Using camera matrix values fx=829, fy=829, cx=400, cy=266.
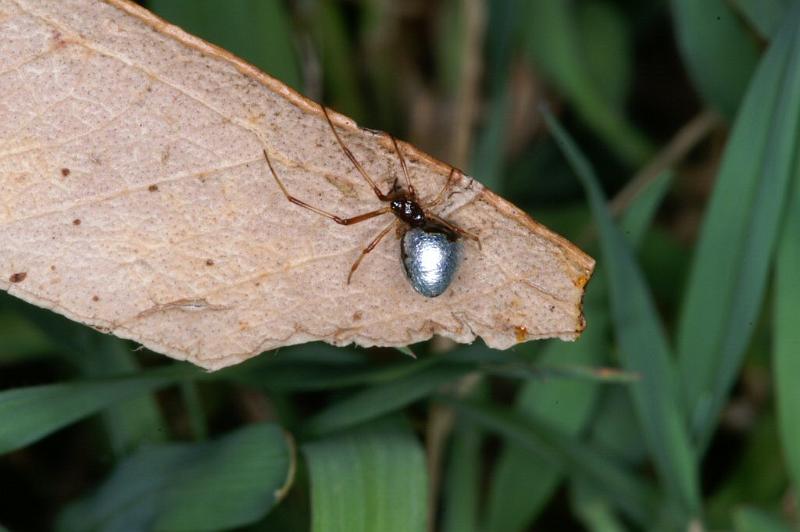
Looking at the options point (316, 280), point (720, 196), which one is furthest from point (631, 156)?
point (316, 280)

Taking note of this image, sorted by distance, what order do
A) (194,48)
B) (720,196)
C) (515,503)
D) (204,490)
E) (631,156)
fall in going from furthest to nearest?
1. (631,156)
2. (515,503)
3. (720,196)
4. (204,490)
5. (194,48)

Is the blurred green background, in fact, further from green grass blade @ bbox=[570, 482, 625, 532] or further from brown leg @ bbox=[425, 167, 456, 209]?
brown leg @ bbox=[425, 167, 456, 209]

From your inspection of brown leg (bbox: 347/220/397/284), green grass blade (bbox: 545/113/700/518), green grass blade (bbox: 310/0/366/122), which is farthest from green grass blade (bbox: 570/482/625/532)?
green grass blade (bbox: 310/0/366/122)

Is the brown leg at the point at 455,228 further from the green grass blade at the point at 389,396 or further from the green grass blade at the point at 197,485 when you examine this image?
→ the green grass blade at the point at 197,485

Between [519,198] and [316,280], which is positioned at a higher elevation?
[316,280]

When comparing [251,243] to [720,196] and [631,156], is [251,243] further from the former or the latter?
[631,156]

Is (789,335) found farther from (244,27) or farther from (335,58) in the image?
(335,58)

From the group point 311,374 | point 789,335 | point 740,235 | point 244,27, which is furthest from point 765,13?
point 311,374
